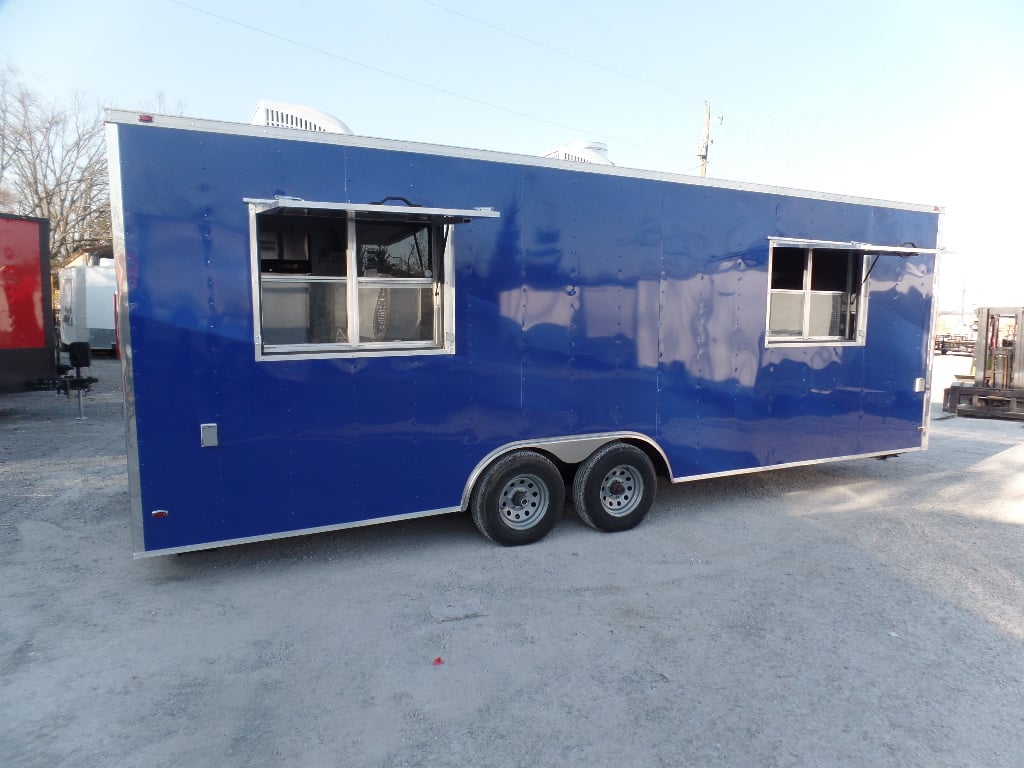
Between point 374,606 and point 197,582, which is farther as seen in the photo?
point 197,582

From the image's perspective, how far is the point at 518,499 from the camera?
5211 millimetres

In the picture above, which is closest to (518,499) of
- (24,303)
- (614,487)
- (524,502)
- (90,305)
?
(524,502)

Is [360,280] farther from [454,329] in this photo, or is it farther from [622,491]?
[622,491]

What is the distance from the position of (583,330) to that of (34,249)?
31.0 ft

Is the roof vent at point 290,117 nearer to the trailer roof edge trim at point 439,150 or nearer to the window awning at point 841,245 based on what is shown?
the trailer roof edge trim at point 439,150

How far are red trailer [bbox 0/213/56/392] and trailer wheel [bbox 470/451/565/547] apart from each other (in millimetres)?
8843

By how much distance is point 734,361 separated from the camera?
230 inches

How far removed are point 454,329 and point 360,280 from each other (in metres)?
0.76

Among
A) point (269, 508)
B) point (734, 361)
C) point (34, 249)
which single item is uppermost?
point (34, 249)

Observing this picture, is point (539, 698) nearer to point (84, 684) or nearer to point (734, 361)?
point (84, 684)

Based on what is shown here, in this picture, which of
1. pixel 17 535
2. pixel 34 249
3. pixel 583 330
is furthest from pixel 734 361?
pixel 34 249

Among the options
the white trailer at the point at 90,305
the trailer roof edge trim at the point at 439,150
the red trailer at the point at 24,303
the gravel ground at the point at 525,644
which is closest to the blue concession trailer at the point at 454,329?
the trailer roof edge trim at the point at 439,150

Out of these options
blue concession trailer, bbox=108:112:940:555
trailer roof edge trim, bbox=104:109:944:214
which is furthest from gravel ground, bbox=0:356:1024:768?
trailer roof edge trim, bbox=104:109:944:214

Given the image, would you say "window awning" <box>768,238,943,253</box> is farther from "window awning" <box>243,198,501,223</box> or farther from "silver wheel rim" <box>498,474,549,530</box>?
"silver wheel rim" <box>498,474,549,530</box>
